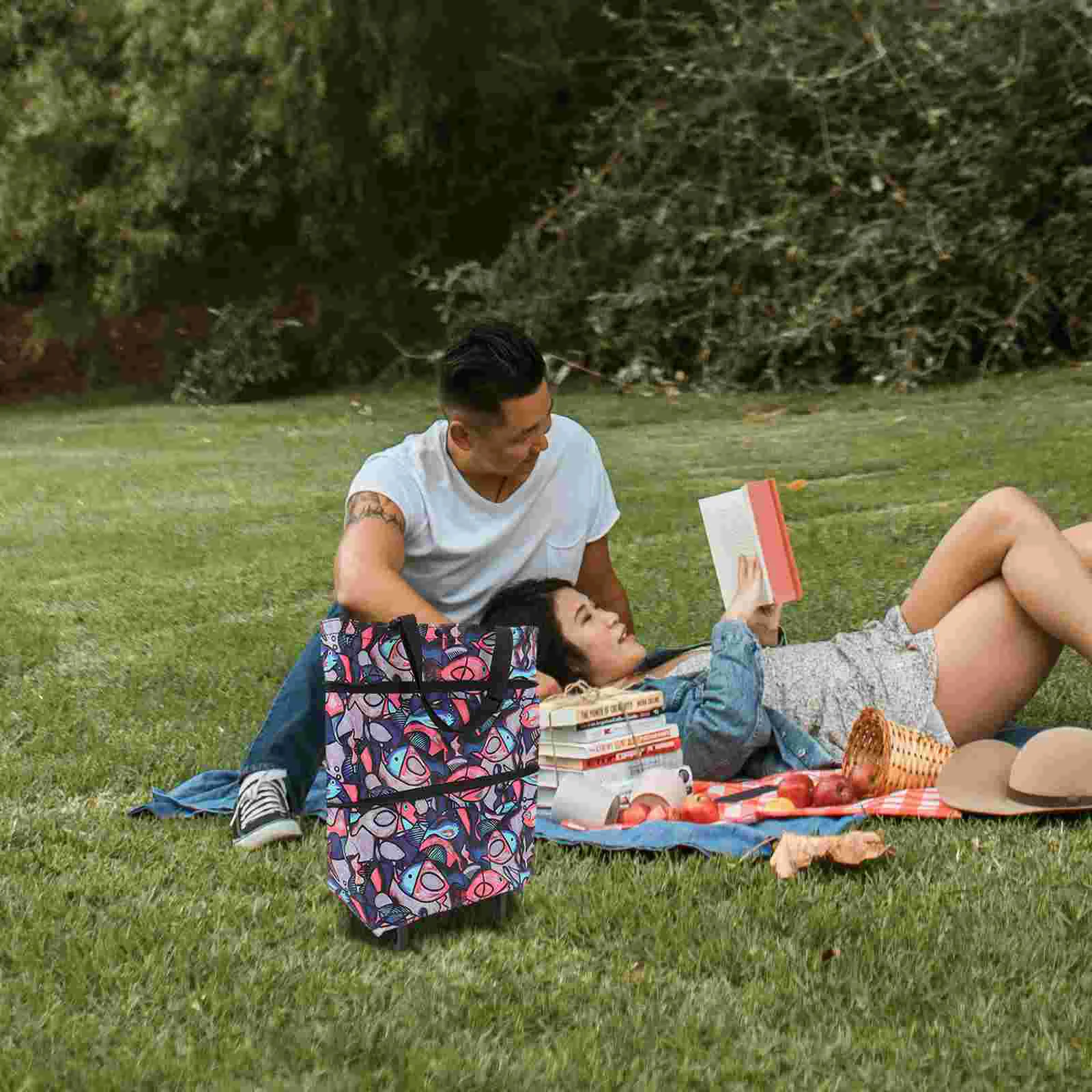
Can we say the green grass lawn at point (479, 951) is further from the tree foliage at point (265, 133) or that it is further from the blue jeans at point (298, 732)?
the tree foliage at point (265, 133)

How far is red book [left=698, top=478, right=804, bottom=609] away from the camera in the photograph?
3988 mm

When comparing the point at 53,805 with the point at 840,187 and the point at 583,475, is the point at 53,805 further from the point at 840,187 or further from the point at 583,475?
the point at 840,187

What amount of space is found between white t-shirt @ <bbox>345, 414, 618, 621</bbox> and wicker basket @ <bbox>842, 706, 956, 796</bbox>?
0.86 metres

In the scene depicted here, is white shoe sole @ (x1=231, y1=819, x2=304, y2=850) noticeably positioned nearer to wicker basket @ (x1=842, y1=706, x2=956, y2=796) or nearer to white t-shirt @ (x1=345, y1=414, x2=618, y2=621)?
white t-shirt @ (x1=345, y1=414, x2=618, y2=621)

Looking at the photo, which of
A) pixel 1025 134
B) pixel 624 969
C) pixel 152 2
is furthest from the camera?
pixel 152 2

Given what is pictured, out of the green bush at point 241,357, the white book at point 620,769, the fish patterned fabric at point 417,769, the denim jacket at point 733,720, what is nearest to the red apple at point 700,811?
the white book at point 620,769

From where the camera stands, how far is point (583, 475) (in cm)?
410

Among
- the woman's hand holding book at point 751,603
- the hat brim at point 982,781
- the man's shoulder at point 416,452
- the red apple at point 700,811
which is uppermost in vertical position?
the man's shoulder at point 416,452

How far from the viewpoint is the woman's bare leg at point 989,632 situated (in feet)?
12.8

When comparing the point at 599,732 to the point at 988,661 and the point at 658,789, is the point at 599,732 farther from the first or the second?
the point at 988,661

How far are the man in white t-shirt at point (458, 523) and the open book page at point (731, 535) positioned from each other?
0.96 ft

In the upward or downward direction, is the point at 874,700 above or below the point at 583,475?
below

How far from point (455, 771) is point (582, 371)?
35.6ft

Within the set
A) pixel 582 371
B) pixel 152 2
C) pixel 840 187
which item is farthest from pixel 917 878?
pixel 152 2
